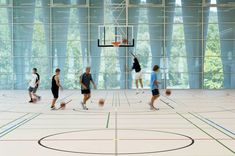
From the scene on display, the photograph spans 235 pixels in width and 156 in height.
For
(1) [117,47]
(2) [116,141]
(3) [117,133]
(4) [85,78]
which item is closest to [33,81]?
(4) [85,78]

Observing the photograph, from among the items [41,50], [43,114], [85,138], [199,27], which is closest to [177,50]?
[199,27]

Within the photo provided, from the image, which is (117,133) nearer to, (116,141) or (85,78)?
(116,141)

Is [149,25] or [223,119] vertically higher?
[149,25]

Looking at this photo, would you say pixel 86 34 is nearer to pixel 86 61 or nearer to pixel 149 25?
pixel 86 61

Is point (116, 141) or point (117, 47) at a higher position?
point (117, 47)

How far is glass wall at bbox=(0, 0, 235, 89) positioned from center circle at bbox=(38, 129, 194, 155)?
79.1ft

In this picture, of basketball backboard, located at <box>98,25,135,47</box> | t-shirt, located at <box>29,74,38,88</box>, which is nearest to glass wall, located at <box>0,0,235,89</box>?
basketball backboard, located at <box>98,25,135,47</box>

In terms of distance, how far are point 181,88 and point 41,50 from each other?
11.5 meters

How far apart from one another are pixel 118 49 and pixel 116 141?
25830 millimetres

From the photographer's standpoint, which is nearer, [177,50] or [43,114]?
[43,114]

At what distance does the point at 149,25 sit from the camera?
3509 centimetres

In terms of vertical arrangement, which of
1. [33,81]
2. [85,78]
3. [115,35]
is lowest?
[33,81]

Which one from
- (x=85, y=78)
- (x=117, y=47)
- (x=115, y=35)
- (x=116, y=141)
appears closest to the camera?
(x=116, y=141)

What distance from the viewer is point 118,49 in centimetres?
3503
